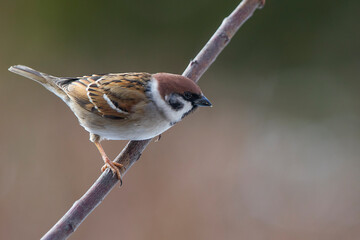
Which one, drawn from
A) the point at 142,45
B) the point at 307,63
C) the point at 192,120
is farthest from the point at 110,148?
the point at 307,63

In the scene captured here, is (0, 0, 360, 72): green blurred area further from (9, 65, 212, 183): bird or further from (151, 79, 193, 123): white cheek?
(151, 79, 193, 123): white cheek

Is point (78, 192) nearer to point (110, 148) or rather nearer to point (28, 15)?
point (110, 148)

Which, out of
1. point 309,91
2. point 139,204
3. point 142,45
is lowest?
point 139,204

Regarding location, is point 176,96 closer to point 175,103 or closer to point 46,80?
point 175,103

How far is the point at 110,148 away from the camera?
2.64 meters

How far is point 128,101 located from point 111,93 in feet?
0.24

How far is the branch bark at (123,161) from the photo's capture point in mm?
990

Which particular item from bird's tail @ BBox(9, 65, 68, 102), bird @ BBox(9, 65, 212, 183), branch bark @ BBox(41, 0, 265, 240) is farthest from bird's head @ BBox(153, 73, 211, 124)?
bird's tail @ BBox(9, 65, 68, 102)

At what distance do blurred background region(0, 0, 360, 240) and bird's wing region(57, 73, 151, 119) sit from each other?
956 mm

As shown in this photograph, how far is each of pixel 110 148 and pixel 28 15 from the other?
1104 mm

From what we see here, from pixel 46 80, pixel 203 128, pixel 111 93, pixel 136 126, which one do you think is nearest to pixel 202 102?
pixel 136 126

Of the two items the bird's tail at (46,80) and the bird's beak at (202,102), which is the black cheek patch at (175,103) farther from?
the bird's tail at (46,80)

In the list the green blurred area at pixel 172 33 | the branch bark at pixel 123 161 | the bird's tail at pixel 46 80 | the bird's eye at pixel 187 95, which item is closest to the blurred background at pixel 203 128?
the green blurred area at pixel 172 33

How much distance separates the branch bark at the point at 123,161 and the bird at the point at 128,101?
31 mm
